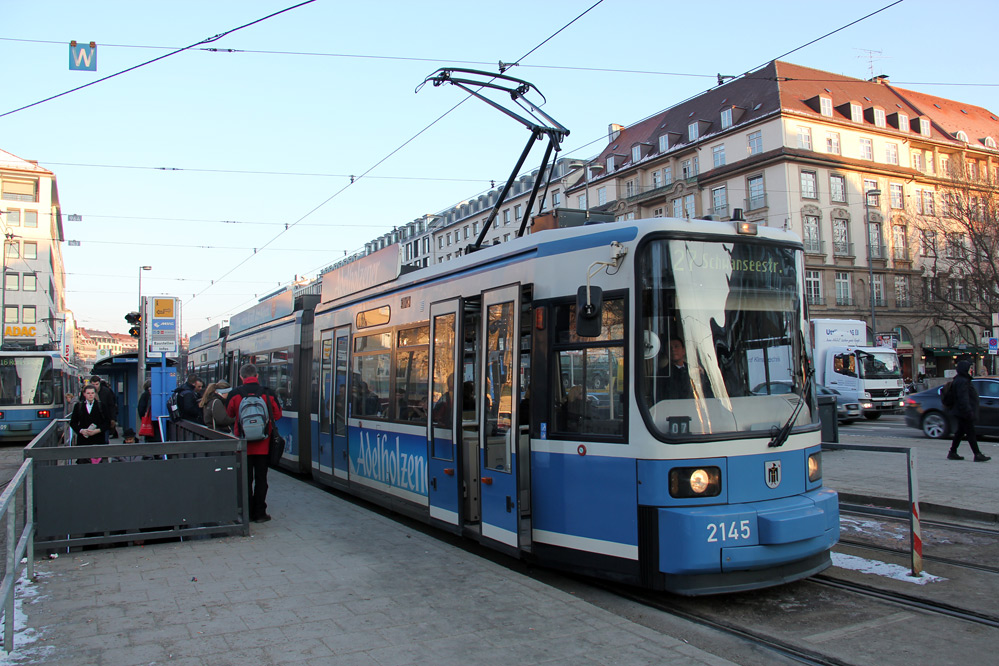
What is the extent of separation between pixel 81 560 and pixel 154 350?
10.8 metres

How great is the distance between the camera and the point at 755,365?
6055 mm

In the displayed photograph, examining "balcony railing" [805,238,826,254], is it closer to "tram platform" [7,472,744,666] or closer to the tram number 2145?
"tram platform" [7,472,744,666]

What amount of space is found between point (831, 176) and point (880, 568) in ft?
157

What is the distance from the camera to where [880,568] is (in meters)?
6.82

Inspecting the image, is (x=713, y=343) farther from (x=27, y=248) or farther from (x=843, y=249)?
(x=27, y=248)

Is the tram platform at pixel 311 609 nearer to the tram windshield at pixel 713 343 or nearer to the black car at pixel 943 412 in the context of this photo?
the tram windshield at pixel 713 343

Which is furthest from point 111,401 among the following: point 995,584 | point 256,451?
point 995,584

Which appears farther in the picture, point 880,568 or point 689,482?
point 880,568

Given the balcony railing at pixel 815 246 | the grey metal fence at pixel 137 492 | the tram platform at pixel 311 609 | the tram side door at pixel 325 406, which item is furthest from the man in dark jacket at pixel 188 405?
the balcony railing at pixel 815 246

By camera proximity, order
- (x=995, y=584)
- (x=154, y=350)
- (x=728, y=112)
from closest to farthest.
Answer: (x=995, y=584) < (x=154, y=350) < (x=728, y=112)

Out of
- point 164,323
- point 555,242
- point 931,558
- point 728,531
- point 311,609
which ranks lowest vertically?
point 931,558

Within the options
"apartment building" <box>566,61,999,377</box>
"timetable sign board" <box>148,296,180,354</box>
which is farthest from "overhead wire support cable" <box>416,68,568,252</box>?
"apartment building" <box>566,61,999,377</box>

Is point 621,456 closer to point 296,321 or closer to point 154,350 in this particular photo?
point 296,321

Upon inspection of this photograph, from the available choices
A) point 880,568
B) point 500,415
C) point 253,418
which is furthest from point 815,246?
point 500,415
